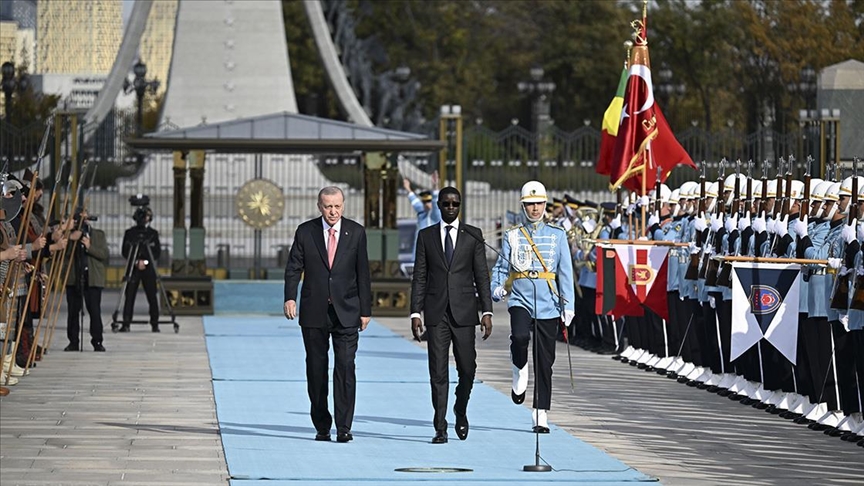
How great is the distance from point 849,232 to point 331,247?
3696mm

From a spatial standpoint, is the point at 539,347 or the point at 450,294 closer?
the point at 450,294

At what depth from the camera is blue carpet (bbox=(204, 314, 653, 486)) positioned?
11992 mm

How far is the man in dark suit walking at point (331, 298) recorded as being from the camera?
1380 centimetres

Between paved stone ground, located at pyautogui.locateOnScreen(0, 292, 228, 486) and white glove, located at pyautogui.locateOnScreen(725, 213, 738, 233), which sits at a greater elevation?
white glove, located at pyautogui.locateOnScreen(725, 213, 738, 233)

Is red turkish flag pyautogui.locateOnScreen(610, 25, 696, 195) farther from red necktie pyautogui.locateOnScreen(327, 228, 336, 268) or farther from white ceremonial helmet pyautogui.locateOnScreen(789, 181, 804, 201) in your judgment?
red necktie pyautogui.locateOnScreen(327, 228, 336, 268)

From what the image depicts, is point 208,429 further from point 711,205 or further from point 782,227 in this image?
point 711,205

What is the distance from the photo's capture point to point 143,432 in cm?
1424

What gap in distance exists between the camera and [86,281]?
2162cm

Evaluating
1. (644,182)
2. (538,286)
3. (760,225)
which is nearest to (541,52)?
(644,182)

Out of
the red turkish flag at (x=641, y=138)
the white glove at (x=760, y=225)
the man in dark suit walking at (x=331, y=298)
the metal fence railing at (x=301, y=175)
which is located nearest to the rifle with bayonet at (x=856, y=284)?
the white glove at (x=760, y=225)

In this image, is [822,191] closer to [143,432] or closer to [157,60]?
[143,432]

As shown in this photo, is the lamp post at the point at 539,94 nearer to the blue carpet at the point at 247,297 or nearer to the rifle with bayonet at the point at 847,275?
the blue carpet at the point at 247,297

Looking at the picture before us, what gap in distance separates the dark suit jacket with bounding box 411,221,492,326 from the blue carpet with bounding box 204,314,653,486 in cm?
93

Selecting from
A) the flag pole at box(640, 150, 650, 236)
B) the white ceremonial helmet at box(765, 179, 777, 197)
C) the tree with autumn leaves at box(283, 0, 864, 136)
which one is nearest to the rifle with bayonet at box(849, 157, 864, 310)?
the white ceremonial helmet at box(765, 179, 777, 197)
